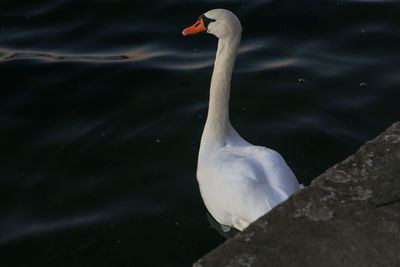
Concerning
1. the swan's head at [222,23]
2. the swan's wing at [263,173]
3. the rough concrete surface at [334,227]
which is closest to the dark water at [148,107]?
the swan's wing at [263,173]

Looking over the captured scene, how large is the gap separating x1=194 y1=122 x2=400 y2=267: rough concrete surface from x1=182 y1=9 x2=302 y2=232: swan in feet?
6.19

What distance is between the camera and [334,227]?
217 cm

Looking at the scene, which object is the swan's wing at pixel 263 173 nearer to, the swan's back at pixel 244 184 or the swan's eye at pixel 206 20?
the swan's back at pixel 244 184

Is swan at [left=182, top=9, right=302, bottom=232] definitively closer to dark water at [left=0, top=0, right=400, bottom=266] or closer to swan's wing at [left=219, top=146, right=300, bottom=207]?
swan's wing at [left=219, top=146, right=300, bottom=207]

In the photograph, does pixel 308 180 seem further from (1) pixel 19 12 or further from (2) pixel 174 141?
(1) pixel 19 12

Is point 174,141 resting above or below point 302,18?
below

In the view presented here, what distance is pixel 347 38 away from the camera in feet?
27.0

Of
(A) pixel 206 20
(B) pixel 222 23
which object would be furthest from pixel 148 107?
(B) pixel 222 23

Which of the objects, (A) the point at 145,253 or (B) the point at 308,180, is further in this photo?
(B) the point at 308,180

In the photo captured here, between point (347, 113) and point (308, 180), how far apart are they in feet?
4.66

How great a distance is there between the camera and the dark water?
17.0 ft

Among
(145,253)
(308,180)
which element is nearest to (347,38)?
(308,180)

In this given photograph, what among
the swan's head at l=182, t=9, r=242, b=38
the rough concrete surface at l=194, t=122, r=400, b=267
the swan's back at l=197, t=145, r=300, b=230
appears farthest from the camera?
the swan's head at l=182, t=9, r=242, b=38

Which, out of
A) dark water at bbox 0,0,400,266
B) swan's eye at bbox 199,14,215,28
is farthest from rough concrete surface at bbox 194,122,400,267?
swan's eye at bbox 199,14,215,28
